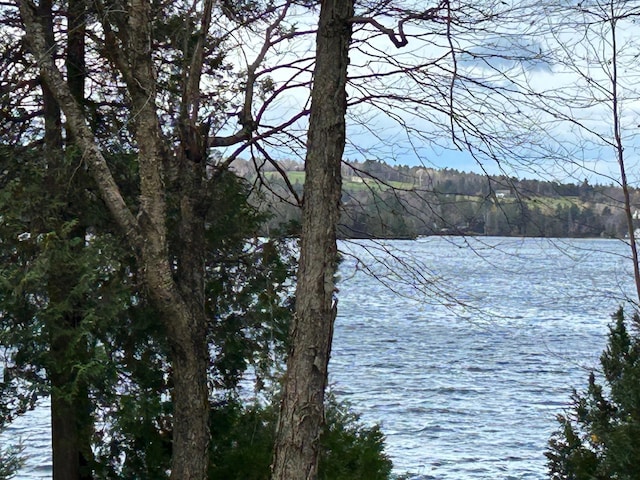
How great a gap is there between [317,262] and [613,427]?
4.10 metres

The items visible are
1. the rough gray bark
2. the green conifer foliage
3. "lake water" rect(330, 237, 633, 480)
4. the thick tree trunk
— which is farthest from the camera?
"lake water" rect(330, 237, 633, 480)

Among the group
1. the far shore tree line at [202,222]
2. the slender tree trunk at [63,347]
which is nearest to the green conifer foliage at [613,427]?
the far shore tree line at [202,222]

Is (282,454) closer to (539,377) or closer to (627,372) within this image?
(627,372)

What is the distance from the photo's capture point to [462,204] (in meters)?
7.85

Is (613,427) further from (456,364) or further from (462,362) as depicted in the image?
(462,362)

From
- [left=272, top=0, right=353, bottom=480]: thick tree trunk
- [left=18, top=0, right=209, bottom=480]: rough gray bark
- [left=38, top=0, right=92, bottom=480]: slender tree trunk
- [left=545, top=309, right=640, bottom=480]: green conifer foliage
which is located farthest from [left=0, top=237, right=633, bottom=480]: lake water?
[left=38, top=0, right=92, bottom=480]: slender tree trunk

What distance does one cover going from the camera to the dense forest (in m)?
7.15

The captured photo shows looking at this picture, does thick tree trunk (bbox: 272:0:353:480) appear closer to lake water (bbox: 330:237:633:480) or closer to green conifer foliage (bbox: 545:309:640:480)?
lake water (bbox: 330:237:633:480)

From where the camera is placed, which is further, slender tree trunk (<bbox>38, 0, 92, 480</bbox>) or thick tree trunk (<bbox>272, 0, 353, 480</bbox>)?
slender tree trunk (<bbox>38, 0, 92, 480</bbox>)

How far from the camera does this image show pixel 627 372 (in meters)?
8.84

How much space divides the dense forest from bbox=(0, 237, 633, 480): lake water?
A: 172 millimetres

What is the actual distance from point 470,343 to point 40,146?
87.4 ft

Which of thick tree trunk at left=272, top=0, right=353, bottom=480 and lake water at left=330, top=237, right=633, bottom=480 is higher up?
thick tree trunk at left=272, top=0, right=353, bottom=480

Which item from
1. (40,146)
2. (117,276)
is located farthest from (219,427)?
(40,146)
